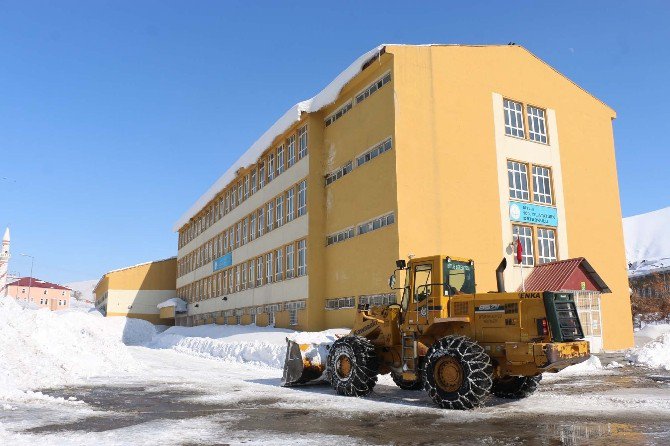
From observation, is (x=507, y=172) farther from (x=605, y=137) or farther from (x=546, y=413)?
(x=546, y=413)

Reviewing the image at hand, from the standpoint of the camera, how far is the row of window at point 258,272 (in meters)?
30.0

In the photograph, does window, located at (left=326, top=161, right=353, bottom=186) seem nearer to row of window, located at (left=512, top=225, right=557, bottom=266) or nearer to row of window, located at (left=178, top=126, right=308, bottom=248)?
row of window, located at (left=178, top=126, right=308, bottom=248)

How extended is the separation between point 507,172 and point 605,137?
8.53 meters

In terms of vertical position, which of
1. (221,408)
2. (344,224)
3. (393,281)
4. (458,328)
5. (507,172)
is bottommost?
(221,408)

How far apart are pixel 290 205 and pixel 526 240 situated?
13232 millimetres

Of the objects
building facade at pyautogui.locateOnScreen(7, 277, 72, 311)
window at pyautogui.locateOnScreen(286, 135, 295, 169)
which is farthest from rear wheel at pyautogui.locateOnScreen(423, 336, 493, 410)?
building facade at pyautogui.locateOnScreen(7, 277, 72, 311)

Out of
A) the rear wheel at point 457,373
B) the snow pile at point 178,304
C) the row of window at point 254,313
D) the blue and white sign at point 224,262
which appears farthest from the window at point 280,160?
the snow pile at point 178,304

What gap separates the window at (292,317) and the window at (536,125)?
15.4m

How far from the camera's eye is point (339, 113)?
28.4m

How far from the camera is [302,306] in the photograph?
28422 mm

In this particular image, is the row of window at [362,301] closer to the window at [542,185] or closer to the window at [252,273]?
the window at [542,185]

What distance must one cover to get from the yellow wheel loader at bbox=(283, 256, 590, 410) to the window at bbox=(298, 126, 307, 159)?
18043mm

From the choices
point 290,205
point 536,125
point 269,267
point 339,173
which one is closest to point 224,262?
point 269,267

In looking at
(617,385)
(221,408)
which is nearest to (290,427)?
(221,408)
